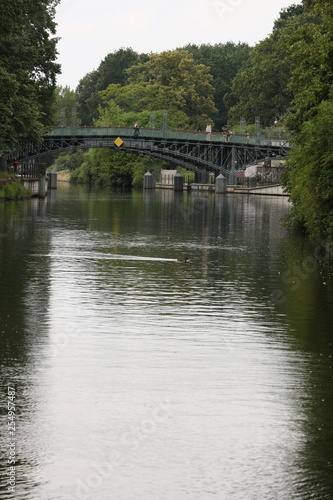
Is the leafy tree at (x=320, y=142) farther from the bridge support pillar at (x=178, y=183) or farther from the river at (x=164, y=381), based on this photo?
the bridge support pillar at (x=178, y=183)

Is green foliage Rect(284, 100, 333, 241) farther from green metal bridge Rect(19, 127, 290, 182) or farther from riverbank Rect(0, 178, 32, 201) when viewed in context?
green metal bridge Rect(19, 127, 290, 182)

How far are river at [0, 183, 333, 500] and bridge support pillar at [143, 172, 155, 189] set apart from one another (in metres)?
99.5

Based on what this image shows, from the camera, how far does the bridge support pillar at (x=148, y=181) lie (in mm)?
131500

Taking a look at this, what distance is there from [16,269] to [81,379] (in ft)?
47.6

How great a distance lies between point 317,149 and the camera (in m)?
37.0

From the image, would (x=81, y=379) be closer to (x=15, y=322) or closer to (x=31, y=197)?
(x=15, y=322)

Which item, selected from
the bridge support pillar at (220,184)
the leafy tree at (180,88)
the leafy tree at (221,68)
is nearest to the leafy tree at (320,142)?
the bridge support pillar at (220,184)

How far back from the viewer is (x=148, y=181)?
433 ft

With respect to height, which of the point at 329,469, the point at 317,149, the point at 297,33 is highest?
the point at 297,33

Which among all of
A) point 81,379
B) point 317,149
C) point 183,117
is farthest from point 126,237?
point 183,117

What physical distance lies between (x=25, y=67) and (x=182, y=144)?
200ft

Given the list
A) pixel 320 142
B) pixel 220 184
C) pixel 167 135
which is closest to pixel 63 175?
pixel 167 135

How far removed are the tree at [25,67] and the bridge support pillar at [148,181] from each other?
46228 mm

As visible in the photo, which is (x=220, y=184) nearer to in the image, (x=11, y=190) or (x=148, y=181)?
(x=148, y=181)
